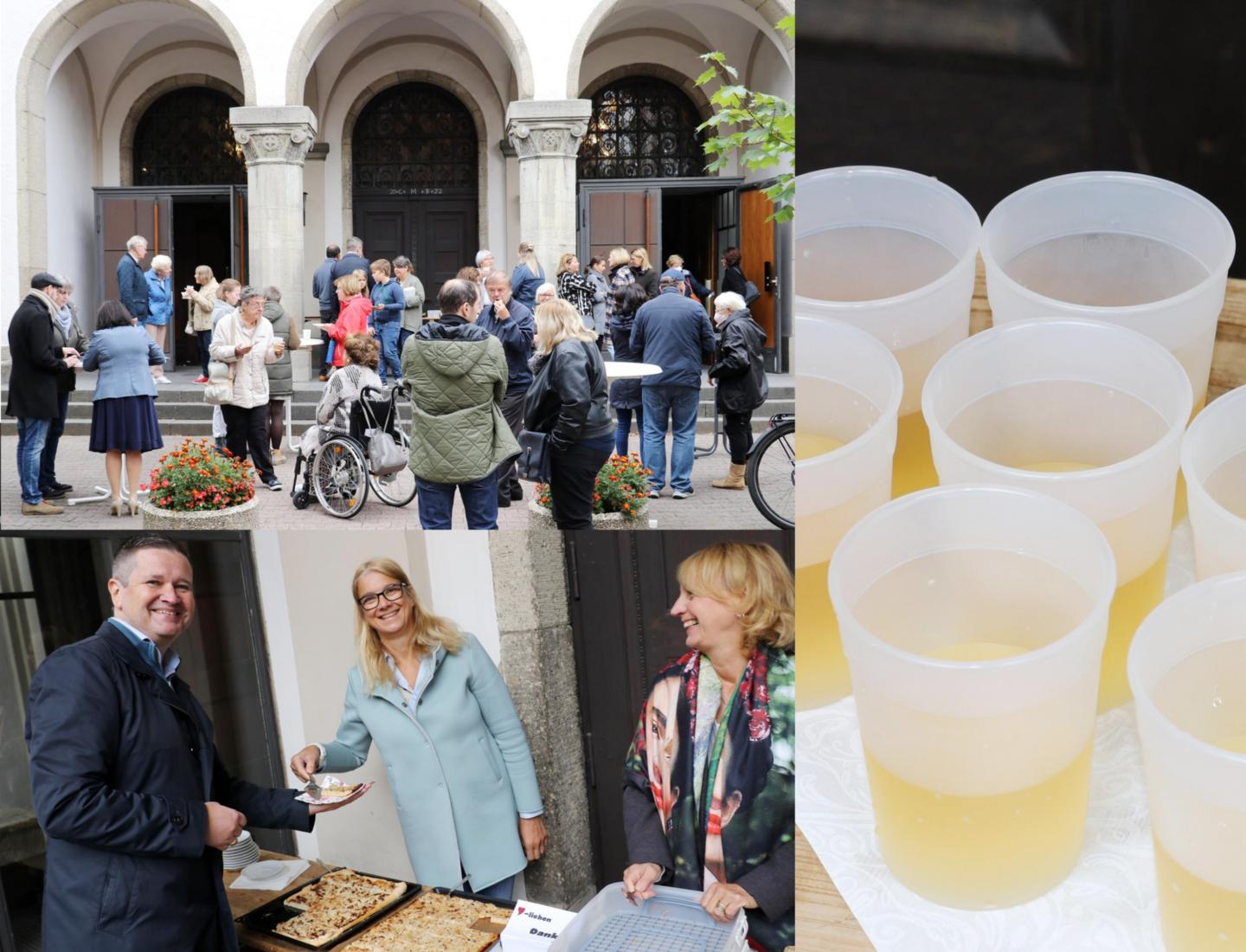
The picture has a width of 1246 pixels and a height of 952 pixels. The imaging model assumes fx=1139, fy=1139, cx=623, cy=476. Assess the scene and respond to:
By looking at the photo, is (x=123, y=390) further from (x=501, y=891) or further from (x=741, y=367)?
(x=501, y=891)

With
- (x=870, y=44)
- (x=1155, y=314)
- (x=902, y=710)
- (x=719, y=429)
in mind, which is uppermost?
(x=870, y=44)

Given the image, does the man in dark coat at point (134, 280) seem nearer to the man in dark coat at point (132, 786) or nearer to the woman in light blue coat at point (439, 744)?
the man in dark coat at point (132, 786)

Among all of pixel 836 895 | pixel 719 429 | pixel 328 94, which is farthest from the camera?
pixel 328 94

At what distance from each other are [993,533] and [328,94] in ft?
4.12

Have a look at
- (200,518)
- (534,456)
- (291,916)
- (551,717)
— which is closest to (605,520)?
(534,456)

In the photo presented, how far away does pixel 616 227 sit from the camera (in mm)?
1743

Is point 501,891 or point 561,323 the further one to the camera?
point 501,891

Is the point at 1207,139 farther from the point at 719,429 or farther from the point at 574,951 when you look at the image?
the point at 574,951

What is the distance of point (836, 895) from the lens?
1.46m

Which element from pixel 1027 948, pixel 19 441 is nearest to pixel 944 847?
pixel 1027 948

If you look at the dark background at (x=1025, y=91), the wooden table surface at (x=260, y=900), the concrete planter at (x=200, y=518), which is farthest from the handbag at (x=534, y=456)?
the wooden table surface at (x=260, y=900)

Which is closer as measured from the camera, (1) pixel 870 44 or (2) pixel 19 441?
(1) pixel 870 44

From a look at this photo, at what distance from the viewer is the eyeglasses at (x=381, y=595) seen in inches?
82.5

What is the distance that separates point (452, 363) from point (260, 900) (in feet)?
3.85
